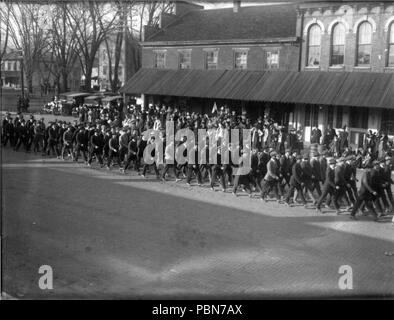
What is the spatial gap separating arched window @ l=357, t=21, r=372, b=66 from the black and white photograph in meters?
0.08

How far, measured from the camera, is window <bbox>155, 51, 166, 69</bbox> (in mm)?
36562

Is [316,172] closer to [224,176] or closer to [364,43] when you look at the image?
[224,176]

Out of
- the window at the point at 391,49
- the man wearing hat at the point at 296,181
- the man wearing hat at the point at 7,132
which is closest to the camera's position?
the man wearing hat at the point at 296,181

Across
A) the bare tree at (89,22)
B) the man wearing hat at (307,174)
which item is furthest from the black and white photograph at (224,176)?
the bare tree at (89,22)

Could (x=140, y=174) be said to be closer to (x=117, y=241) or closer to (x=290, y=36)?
(x=117, y=241)

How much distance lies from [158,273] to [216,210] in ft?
17.2

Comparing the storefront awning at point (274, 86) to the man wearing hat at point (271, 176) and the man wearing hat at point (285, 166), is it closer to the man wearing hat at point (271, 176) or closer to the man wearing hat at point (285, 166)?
the man wearing hat at point (285, 166)

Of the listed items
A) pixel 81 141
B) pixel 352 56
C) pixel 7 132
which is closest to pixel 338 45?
pixel 352 56

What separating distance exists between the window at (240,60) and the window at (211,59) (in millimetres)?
1506

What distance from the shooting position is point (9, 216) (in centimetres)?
1280

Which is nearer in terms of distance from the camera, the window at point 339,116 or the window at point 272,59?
the window at point 339,116

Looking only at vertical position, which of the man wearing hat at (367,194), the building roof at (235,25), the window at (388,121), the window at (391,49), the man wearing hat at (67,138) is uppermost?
the building roof at (235,25)

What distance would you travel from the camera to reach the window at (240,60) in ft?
105
